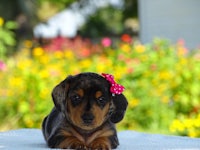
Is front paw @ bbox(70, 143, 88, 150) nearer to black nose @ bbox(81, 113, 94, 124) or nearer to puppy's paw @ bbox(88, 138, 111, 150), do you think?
puppy's paw @ bbox(88, 138, 111, 150)

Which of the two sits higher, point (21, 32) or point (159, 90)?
point (21, 32)

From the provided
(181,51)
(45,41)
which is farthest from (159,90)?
(45,41)

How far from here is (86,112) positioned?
320 cm

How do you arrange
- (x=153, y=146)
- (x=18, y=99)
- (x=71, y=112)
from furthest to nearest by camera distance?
(x=18, y=99) < (x=153, y=146) < (x=71, y=112)

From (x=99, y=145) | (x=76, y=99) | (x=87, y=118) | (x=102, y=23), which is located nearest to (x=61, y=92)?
(x=76, y=99)

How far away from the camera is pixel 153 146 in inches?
146

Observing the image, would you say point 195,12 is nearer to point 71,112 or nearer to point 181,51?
point 181,51

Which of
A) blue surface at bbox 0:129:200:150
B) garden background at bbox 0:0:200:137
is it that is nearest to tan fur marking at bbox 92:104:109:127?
blue surface at bbox 0:129:200:150

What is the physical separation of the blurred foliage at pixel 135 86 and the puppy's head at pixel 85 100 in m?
4.12

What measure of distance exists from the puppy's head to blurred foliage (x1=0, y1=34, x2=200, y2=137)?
162 inches

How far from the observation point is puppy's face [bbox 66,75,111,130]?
3.22 meters

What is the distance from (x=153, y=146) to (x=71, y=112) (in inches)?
25.7

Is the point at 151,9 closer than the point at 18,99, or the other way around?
the point at 18,99

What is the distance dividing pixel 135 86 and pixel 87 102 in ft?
15.8
